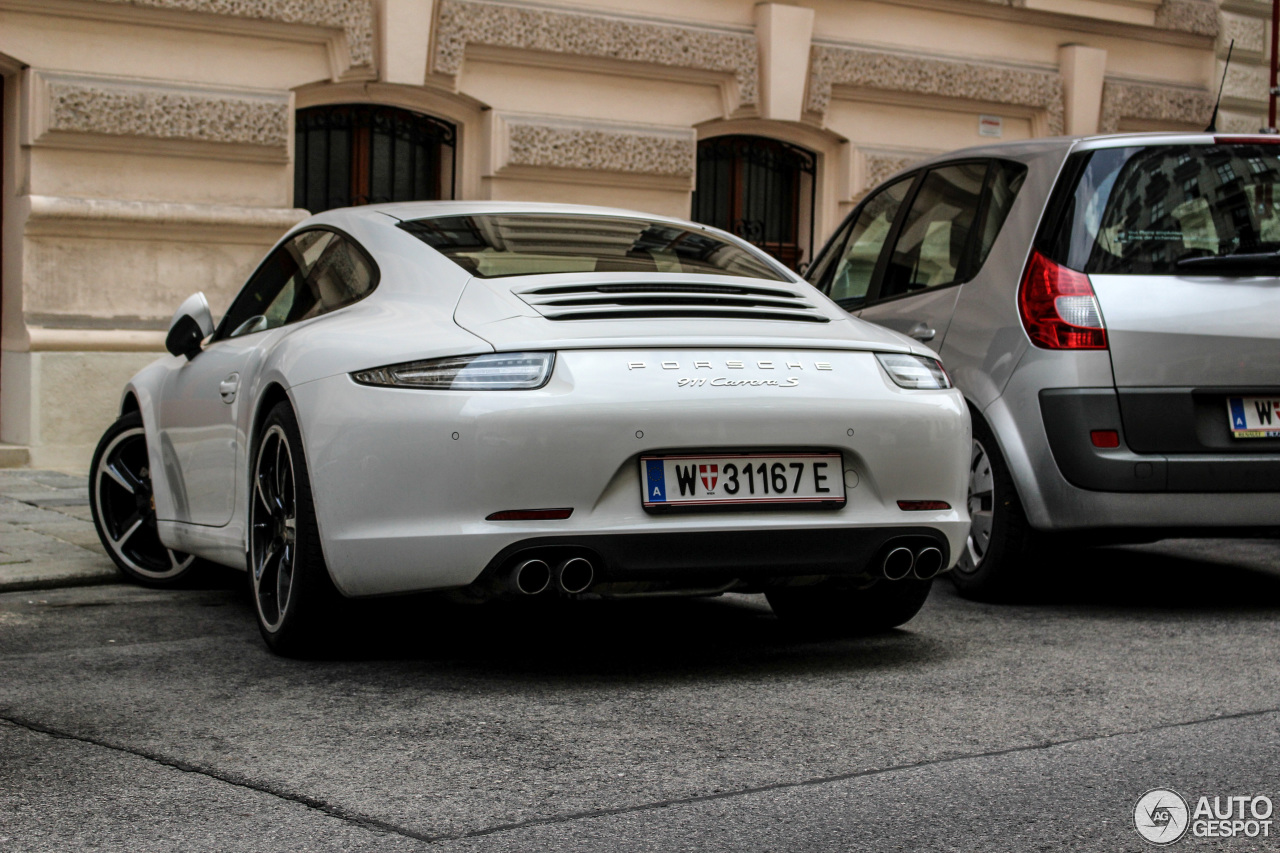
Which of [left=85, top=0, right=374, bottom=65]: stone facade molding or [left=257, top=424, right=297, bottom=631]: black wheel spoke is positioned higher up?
[left=85, top=0, right=374, bottom=65]: stone facade molding

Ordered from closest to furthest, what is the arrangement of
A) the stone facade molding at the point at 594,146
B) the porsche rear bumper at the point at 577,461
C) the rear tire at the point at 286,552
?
the porsche rear bumper at the point at 577,461 < the rear tire at the point at 286,552 < the stone facade molding at the point at 594,146

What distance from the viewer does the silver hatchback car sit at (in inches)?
214

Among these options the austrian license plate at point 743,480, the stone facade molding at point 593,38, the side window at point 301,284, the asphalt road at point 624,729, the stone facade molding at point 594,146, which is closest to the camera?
the asphalt road at point 624,729

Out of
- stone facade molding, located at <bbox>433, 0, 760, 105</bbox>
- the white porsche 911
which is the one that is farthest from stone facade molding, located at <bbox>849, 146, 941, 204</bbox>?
the white porsche 911

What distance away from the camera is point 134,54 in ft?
33.0

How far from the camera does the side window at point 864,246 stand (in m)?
7.03

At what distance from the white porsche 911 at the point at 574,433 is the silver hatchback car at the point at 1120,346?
0.95 metres

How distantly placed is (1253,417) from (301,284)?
10.2 feet

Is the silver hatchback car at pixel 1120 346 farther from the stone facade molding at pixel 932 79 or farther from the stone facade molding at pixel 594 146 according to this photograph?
the stone facade molding at pixel 932 79

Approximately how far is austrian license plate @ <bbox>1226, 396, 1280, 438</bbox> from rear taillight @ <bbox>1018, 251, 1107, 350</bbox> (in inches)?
19.3

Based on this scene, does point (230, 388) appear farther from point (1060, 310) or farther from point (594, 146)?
point (594, 146)

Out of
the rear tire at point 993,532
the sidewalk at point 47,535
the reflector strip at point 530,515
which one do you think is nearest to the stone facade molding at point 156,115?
the sidewalk at point 47,535

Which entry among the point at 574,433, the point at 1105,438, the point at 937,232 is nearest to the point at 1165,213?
the point at 1105,438

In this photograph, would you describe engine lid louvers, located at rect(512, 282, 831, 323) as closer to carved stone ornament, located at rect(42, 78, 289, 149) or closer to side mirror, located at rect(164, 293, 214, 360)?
side mirror, located at rect(164, 293, 214, 360)
